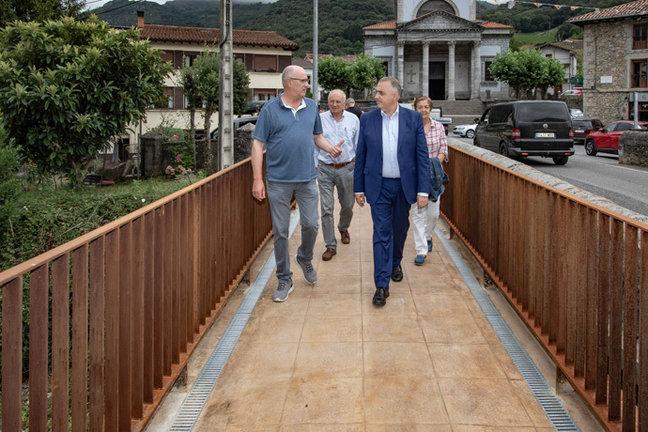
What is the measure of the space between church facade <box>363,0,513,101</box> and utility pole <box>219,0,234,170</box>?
5547cm

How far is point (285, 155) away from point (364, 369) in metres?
2.23

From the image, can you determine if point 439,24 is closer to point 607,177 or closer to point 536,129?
point 536,129

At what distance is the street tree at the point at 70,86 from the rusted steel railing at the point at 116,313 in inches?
512

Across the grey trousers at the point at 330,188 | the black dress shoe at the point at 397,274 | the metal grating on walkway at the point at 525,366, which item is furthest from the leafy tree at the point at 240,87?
the metal grating on walkway at the point at 525,366

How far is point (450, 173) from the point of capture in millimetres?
9195

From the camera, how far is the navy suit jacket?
5594 millimetres

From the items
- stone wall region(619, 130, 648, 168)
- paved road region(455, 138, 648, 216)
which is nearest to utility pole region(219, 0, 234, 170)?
paved road region(455, 138, 648, 216)

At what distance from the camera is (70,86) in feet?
54.6

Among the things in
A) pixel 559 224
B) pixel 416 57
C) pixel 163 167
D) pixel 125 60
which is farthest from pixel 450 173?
pixel 416 57

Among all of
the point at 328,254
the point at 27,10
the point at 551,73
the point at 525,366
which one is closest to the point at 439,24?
the point at 551,73

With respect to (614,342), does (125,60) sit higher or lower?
higher

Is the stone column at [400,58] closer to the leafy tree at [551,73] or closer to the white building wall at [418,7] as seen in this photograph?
the white building wall at [418,7]

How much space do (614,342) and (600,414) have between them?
16.7 inches

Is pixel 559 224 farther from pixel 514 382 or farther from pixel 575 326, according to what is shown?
pixel 514 382
